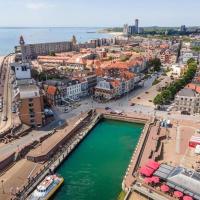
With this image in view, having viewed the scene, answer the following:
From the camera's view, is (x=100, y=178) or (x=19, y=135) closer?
(x=100, y=178)

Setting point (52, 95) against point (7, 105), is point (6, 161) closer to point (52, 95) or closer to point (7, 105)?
point (7, 105)

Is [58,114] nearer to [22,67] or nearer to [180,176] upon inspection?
[22,67]

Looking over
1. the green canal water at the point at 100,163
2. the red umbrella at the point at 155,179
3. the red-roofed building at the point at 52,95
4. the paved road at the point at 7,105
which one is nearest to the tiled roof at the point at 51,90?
the red-roofed building at the point at 52,95

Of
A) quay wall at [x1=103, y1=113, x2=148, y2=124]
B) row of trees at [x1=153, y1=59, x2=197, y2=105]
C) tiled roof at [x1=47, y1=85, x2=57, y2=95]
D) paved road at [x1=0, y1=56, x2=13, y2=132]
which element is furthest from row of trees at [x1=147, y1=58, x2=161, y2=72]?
paved road at [x1=0, y1=56, x2=13, y2=132]

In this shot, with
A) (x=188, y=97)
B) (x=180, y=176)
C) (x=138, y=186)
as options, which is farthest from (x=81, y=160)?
(x=188, y=97)

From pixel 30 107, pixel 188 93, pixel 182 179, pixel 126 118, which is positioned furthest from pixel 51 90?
pixel 182 179

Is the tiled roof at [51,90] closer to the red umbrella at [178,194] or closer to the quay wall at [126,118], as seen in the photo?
the quay wall at [126,118]
